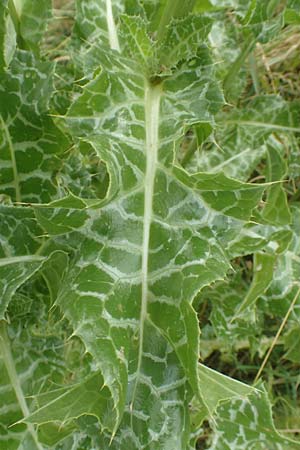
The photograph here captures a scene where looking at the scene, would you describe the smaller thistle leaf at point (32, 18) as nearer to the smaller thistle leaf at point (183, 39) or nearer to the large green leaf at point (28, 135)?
the large green leaf at point (28, 135)

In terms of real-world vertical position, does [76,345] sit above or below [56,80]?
below

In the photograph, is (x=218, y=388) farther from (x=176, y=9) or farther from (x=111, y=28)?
(x=111, y=28)

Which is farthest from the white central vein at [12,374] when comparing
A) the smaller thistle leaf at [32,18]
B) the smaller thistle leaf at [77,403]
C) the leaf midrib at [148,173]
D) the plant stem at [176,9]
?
the plant stem at [176,9]

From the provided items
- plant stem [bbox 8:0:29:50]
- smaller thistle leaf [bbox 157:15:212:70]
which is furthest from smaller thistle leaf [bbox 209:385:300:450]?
plant stem [bbox 8:0:29:50]

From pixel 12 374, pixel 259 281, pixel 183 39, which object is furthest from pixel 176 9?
pixel 12 374

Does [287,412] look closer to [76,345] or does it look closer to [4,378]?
[76,345]

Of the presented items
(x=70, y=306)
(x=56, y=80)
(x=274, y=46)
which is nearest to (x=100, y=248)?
(x=70, y=306)
